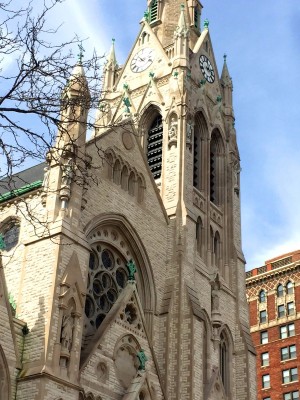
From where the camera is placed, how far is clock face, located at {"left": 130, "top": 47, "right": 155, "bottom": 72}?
42.7 meters

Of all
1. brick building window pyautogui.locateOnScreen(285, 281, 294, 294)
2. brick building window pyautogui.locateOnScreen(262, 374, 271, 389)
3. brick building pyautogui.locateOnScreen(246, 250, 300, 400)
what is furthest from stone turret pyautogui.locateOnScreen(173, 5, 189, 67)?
brick building window pyautogui.locateOnScreen(262, 374, 271, 389)

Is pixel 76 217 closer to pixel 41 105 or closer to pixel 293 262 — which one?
pixel 41 105

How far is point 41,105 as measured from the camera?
14.3m

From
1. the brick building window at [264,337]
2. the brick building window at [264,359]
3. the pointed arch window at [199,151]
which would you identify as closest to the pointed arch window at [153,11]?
the pointed arch window at [199,151]

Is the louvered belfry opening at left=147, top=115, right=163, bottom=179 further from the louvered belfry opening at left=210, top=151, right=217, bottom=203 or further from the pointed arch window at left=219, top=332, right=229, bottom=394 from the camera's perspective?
the pointed arch window at left=219, top=332, right=229, bottom=394

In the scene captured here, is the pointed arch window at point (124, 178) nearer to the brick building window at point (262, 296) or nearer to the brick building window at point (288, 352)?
the brick building window at point (288, 352)

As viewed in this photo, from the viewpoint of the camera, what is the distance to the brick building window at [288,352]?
59.2 meters

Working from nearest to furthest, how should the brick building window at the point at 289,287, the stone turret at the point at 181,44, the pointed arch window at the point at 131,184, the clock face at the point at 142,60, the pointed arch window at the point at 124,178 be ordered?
the pointed arch window at the point at 124,178
the pointed arch window at the point at 131,184
the stone turret at the point at 181,44
the clock face at the point at 142,60
the brick building window at the point at 289,287

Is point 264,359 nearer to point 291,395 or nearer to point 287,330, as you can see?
point 287,330

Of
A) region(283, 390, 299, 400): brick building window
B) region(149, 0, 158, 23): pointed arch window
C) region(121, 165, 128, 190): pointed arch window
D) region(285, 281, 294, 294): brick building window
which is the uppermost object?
region(149, 0, 158, 23): pointed arch window

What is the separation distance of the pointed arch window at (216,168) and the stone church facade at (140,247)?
57mm

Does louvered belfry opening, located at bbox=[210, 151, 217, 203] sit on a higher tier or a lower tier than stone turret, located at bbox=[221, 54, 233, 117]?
lower

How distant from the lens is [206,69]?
4347 centimetres

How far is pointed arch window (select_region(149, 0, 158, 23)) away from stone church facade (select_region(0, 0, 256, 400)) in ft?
0.33
